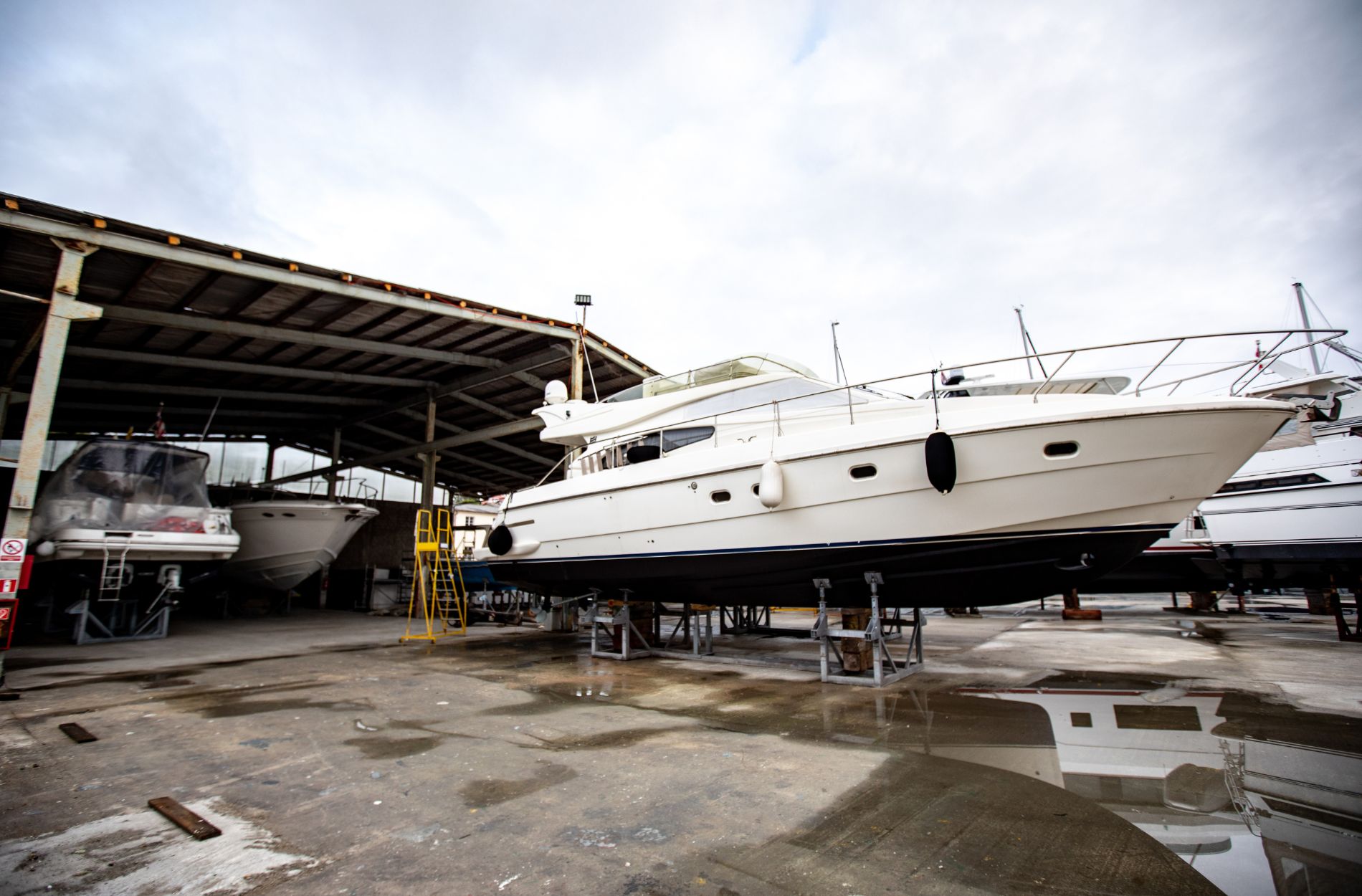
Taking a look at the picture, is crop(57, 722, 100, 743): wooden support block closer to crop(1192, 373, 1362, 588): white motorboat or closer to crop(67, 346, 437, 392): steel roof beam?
crop(67, 346, 437, 392): steel roof beam

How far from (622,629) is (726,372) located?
11.8ft

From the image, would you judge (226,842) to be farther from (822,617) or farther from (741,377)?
(741,377)

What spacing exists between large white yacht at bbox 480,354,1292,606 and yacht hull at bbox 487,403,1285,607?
1 centimetres

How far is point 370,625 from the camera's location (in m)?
12.5

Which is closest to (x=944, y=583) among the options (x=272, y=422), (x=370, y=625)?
(x=370, y=625)

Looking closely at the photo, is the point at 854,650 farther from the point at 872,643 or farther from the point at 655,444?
the point at 655,444

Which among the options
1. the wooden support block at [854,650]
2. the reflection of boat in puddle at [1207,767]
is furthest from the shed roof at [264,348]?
the reflection of boat in puddle at [1207,767]

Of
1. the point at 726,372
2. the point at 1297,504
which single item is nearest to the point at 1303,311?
the point at 1297,504

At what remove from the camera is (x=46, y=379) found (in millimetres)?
7172

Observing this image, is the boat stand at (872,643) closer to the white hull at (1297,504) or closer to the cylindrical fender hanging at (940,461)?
the cylindrical fender hanging at (940,461)

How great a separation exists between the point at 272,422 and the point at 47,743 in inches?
625

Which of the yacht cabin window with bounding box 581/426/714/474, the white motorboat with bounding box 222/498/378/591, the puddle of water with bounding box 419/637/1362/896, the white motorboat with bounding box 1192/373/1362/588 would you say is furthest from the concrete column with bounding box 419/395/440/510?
the white motorboat with bounding box 1192/373/1362/588

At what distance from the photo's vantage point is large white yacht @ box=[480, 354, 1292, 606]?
472 centimetres

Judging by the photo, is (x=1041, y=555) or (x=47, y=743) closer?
(x=47, y=743)
